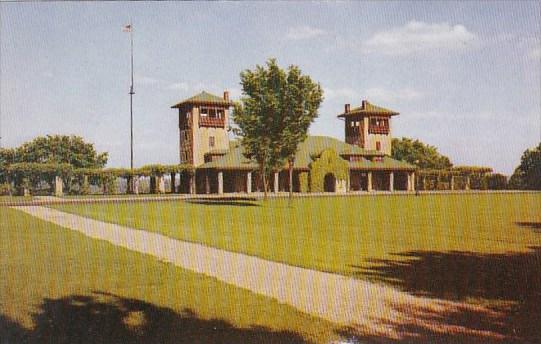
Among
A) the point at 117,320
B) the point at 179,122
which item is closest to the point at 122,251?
the point at 117,320

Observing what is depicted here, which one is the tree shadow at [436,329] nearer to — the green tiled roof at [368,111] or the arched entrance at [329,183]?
the arched entrance at [329,183]

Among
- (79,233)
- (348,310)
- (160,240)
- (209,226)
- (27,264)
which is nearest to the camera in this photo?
(348,310)

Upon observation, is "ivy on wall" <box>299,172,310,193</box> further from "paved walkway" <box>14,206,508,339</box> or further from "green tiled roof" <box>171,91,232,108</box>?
"paved walkway" <box>14,206,508,339</box>

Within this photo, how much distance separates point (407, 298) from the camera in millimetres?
7910

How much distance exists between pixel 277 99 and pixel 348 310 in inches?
954

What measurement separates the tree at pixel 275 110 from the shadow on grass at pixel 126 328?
78.6 ft

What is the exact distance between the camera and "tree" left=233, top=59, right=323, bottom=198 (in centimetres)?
3022

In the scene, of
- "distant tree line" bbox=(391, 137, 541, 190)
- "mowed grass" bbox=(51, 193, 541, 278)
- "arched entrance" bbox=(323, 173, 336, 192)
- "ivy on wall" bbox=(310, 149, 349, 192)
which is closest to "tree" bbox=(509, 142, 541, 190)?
"distant tree line" bbox=(391, 137, 541, 190)

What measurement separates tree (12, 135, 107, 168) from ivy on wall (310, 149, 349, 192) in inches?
1393

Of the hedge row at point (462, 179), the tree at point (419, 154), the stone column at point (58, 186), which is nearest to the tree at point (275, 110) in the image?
the stone column at point (58, 186)

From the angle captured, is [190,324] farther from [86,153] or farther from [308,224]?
[86,153]

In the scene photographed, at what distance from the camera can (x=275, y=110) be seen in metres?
30.5

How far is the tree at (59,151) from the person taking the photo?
66062 millimetres

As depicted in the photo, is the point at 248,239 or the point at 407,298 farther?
the point at 248,239
